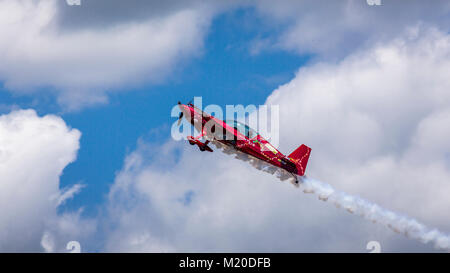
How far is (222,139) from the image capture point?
76.2 metres

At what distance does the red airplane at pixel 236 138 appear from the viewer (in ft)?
250

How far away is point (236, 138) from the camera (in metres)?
76.1

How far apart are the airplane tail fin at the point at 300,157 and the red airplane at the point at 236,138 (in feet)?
0.61

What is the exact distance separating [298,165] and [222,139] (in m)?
7.66

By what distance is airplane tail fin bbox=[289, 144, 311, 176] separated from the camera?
77.5 meters

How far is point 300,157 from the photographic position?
7775 cm

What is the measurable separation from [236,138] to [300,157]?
6573 millimetres

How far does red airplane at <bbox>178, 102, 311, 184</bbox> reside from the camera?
2995 inches

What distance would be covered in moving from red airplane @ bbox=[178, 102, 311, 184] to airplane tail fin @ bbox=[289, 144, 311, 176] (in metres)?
0.19
